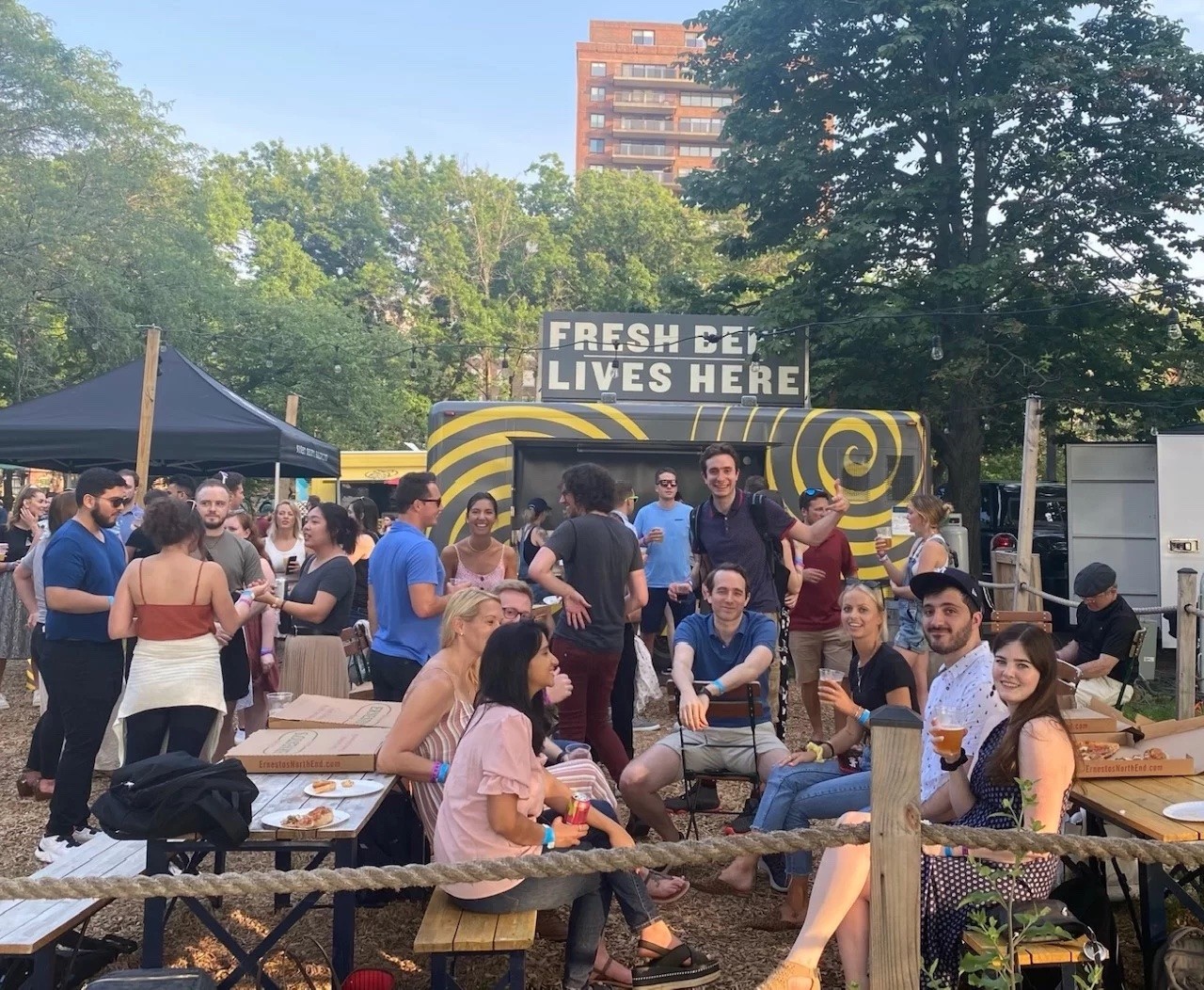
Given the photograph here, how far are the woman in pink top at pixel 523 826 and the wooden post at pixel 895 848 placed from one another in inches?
41.2

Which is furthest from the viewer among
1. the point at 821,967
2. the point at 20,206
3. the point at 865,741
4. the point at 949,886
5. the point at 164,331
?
the point at 164,331

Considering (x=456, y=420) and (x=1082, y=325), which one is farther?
(x=1082, y=325)

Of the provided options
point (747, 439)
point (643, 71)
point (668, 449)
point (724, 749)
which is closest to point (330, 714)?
point (724, 749)

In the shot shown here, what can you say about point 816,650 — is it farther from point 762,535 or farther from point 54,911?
point 54,911

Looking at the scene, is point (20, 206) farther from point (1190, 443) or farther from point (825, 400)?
point (1190, 443)

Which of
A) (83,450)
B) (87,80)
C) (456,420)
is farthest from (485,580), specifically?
(87,80)

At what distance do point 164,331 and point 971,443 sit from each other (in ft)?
49.8

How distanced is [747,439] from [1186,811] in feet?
24.2

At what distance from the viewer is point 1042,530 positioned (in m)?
13.8

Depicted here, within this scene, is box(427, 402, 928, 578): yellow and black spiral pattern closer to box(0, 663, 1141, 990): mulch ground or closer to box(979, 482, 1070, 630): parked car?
box(979, 482, 1070, 630): parked car

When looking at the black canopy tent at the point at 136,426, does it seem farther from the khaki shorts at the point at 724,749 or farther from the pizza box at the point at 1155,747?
the pizza box at the point at 1155,747

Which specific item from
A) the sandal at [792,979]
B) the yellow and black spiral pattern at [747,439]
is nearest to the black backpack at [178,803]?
the sandal at [792,979]

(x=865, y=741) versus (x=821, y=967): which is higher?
(x=865, y=741)

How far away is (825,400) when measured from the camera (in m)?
16.0
